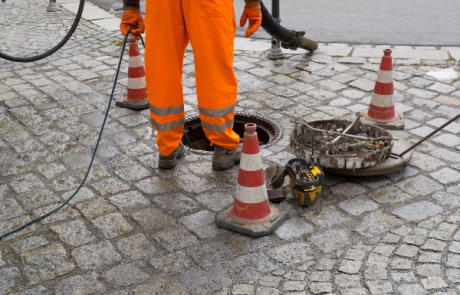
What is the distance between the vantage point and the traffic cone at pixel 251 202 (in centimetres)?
304

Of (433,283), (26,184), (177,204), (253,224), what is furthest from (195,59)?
(433,283)

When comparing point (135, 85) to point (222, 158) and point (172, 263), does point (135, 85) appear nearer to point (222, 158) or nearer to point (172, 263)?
point (222, 158)

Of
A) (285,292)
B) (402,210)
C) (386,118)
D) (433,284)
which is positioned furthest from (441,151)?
(285,292)

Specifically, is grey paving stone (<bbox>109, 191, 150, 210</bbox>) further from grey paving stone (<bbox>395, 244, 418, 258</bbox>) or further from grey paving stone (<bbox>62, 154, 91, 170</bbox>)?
grey paving stone (<bbox>395, 244, 418, 258</bbox>)

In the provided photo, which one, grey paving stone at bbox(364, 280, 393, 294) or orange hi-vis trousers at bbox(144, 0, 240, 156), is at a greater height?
orange hi-vis trousers at bbox(144, 0, 240, 156)

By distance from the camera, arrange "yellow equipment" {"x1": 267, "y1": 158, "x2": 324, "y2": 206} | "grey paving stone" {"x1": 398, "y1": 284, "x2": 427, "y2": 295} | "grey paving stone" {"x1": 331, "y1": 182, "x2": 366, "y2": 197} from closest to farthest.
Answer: "grey paving stone" {"x1": 398, "y1": 284, "x2": 427, "y2": 295} < "yellow equipment" {"x1": 267, "y1": 158, "x2": 324, "y2": 206} < "grey paving stone" {"x1": 331, "y1": 182, "x2": 366, "y2": 197}

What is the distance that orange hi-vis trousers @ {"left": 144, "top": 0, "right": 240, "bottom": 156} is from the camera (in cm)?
336

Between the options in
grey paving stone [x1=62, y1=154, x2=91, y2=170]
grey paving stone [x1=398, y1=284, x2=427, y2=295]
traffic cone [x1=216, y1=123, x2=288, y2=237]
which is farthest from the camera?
grey paving stone [x1=62, y1=154, x2=91, y2=170]

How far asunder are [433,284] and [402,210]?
77 centimetres

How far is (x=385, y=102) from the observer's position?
4508 millimetres

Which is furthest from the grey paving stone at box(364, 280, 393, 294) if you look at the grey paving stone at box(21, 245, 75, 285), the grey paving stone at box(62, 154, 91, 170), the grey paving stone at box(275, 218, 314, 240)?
the grey paving stone at box(62, 154, 91, 170)

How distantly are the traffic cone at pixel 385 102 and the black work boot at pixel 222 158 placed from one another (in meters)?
1.47

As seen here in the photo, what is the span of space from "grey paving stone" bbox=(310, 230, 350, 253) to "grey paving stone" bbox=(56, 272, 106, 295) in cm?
129

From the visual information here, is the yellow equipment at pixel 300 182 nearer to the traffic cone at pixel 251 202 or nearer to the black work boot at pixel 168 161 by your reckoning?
the traffic cone at pixel 251 202
